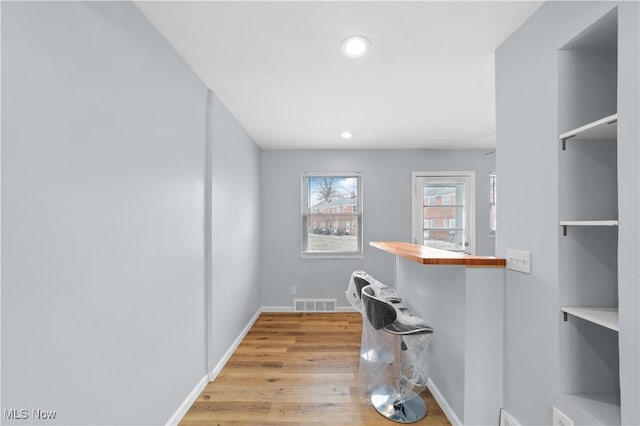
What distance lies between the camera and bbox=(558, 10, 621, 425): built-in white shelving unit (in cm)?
138

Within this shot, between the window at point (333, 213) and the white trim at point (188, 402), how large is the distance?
2517 mm

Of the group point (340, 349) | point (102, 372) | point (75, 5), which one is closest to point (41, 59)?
point (75, 5)

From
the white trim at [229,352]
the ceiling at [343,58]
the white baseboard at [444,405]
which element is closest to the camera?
the ceiling at [343,58]

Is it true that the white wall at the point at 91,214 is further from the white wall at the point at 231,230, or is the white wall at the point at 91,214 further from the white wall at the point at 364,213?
the white wall at the point at 364,213

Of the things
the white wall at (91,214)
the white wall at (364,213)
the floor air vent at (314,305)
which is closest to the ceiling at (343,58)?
the white wall at (91,214)

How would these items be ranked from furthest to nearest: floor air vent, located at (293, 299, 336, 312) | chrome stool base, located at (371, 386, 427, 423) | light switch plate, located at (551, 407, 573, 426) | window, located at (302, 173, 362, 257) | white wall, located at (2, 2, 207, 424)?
window, located at (302, 173, 362, 257) → floor air vent, located at (293, 299, 336, 312) → chrome stool base, located at (371, 386, 427, 423) → light switch plate, located at (551, 407, 573, 426) → white wall, located at (2, 2, 207, 424)

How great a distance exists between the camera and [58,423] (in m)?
1.10

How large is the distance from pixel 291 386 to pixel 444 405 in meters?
1.19

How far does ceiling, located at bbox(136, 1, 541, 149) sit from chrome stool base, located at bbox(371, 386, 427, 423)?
2.41 m

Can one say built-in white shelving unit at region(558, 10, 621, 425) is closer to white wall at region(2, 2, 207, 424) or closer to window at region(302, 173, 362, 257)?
white wall at region(2, 2, 207, 424)

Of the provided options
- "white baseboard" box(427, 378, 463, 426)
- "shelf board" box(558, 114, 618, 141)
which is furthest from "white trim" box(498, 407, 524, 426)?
"shelf board" box(558, 114, 618, 141)

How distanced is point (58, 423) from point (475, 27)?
2.72m

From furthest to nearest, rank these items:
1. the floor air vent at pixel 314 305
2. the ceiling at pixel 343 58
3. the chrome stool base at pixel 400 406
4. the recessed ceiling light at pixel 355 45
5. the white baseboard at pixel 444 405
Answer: the floor air vent at pixel 314 305 → the chrome stool base at pixel 400 406 → the white baseboard at pixel 444 405 → the recessed ceiling light at pixel 355 45 → the ceiling at pixel 343 58

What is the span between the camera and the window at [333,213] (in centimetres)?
460
